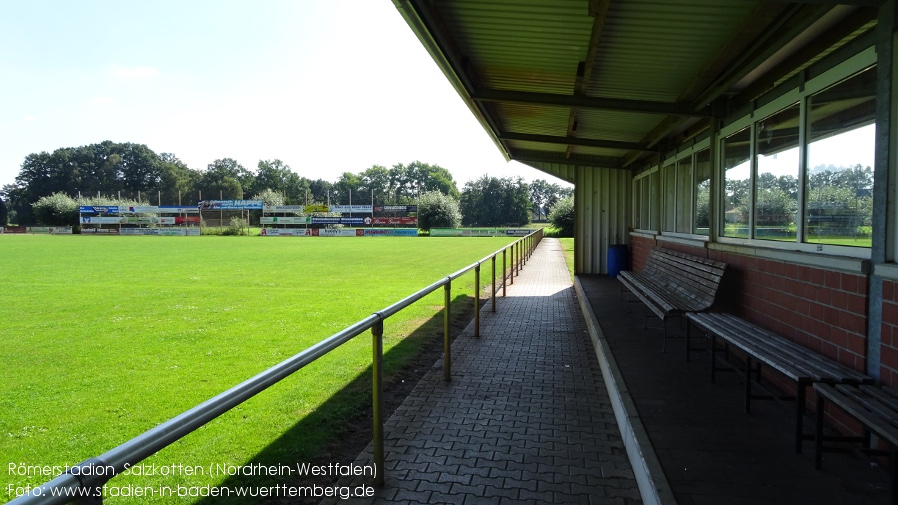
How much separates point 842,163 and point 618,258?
360 inches

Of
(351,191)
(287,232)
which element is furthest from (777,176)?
(351,191)

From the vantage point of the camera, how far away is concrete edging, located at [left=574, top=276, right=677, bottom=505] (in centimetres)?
304

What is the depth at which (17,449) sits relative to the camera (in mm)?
4000

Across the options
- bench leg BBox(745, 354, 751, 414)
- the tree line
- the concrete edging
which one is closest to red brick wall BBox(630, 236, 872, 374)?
bench leg BBox(745, 354, 751, 414)

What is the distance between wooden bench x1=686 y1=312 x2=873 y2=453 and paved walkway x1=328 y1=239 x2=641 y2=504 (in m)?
1.07

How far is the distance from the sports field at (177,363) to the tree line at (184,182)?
86.6 meters

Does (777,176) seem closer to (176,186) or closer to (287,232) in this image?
(287,232)

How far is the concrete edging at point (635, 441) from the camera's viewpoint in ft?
9.98

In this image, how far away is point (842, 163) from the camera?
162 inches

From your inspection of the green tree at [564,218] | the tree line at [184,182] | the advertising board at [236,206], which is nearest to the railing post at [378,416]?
the green tree at [564,218]

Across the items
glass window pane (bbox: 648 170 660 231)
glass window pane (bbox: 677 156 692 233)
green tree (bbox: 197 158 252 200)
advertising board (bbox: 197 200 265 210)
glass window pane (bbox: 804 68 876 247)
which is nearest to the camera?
glass window pane (bbox: 804 68 876 247)

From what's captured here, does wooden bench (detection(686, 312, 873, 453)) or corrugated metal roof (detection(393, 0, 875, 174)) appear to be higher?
corrugated metal roof (detection(393, 0, 875, 174))

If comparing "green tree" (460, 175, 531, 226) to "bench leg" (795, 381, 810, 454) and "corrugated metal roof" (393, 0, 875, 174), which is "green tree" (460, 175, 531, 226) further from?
"bench leg" (795, 381, 810, 454)

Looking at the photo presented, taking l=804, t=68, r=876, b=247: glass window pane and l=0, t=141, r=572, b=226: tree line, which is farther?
l=0, t=141, r=572, b=226: tree line
